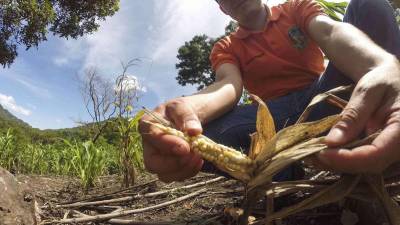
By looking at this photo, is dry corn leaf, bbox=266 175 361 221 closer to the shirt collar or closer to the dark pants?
the dark pants

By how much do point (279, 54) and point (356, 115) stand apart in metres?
1.10

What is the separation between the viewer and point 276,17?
203cm

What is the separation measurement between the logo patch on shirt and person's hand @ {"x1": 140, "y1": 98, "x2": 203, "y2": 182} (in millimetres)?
958

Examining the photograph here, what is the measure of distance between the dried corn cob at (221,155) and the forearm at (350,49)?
1.38 feet

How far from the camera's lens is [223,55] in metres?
2.00

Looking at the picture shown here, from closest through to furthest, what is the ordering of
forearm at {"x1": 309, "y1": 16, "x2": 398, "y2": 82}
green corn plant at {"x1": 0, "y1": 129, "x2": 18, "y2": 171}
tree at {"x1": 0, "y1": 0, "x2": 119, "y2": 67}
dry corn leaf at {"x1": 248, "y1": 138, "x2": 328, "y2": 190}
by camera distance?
dry corn leaf at {"x1": 248, "y1": 138, "x2": 328, "y2": 190}, forearm at {"x1": 309, "y1": 16, "x2": 398, "y2": 82}, green corn plant at {"x1": 0, "y1": 129, "x2": 18, "y2": 171}, tree at {"x1": 0, "y1": 0, "x2": 119, "y2": 67}

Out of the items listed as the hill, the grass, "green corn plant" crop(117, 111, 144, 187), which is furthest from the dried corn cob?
the hill

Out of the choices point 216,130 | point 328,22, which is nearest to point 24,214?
point 216,130

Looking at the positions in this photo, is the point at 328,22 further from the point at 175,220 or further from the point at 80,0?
the point at 80,0

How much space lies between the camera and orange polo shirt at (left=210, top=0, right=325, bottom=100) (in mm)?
1867

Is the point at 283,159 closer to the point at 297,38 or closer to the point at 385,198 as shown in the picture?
the point at 385,198

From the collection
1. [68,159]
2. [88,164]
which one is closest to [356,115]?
[88,164]

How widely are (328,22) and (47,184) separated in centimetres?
312

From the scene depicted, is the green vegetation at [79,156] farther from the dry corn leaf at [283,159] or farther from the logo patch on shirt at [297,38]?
the dry corn leaf at [283,159]
